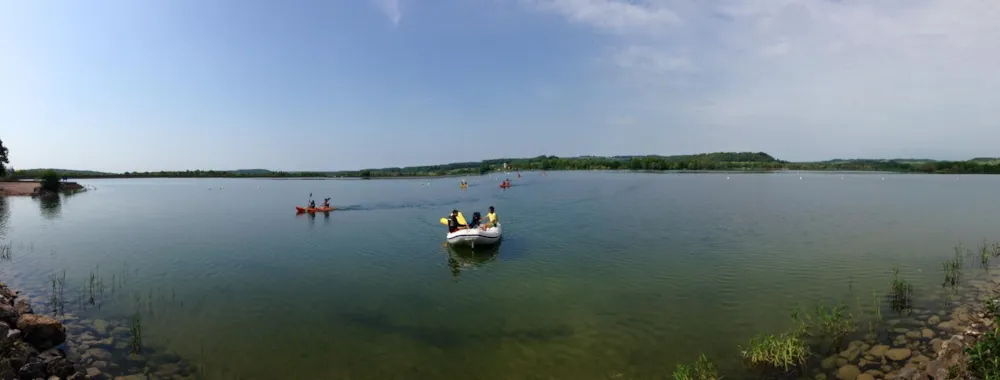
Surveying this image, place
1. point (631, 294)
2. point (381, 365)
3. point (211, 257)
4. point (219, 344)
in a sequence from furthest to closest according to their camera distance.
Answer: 1. point (211, 257)
2. point (631, 294)
3. point (219, 344)
4. point (381, 365)

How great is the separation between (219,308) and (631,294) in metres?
12.4

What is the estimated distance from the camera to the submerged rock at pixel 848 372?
26.3ft

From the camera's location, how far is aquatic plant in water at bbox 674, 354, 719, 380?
7.92 metres

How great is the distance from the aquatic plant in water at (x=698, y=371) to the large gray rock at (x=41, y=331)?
1305 centimetres

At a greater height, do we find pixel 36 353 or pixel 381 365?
pixel 36 353

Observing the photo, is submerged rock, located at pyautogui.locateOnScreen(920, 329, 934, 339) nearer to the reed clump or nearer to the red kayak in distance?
the reed clump

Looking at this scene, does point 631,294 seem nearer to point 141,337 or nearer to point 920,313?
point 920,313

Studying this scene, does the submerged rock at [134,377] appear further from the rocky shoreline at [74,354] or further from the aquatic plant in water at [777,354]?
the aquatic plant in water at [777,354]

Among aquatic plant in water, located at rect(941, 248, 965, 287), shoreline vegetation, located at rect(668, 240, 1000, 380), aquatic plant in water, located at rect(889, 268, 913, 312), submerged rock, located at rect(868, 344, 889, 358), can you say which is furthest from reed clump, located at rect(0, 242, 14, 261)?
aquatic plant in water, located at rect(941, 248, 965, 287)

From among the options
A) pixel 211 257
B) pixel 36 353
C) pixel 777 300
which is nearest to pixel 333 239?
pixel 211 257

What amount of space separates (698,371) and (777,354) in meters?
1.68

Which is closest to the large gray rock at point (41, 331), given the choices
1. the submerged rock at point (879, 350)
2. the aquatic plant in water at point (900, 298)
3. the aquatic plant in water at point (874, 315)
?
the submerged rock at point (879, 350)

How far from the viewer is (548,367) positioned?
892 cm

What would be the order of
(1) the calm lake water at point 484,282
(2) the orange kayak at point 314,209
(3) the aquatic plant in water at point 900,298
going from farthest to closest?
(2) the orange kayak at point 314,209 < (3) the aquatic plant in water at point 900,298 < (1) the calm lake water at point 484,282
